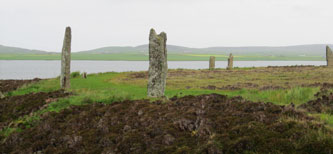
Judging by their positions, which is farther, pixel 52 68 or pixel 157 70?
pixel 52 68

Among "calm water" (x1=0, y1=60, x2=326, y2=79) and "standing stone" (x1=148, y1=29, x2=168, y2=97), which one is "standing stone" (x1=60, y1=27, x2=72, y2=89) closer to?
"standing stone" (x1=148, y1=29, x2=168, y2=97)

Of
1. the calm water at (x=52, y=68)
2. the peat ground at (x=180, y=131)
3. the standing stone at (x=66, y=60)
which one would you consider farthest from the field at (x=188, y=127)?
the calm water at (x=52, y=68)

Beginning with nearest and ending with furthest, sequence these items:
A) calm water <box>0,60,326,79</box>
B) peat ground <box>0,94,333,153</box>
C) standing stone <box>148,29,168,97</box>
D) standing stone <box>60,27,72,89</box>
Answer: peat ground <box>0,94,333,153</box>, standing stone <box>148,29,168,97</box>, standing stone <box>60,27,72,89</box>, calm water <box>0,60,326,79</box>

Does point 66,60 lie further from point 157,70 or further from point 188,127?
point 188,127

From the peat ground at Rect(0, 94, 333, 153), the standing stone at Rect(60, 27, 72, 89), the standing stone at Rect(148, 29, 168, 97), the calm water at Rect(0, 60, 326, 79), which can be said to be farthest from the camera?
the calm water at Rect(0, 60, 326, 79)

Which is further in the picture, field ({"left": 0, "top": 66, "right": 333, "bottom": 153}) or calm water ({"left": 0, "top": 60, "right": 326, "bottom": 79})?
calm water ({"left": 0, "top": 60, "right": 326, "bottom": 79})

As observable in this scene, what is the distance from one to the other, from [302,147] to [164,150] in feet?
11.0

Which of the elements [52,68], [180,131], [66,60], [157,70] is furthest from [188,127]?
[52,68]

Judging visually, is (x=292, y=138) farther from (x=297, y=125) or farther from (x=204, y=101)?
(x=204, y=101)

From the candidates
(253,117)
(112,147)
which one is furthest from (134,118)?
(253,117)

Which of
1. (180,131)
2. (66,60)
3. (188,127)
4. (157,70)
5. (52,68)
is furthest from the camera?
(52,68)

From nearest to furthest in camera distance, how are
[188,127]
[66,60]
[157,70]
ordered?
[188,127]
[157,70]
[66,60]

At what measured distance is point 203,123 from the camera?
9.06 meters

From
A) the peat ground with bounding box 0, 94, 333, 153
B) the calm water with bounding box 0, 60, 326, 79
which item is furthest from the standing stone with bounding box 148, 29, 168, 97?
the calm water with bounding box 0, 60, 326, 79
